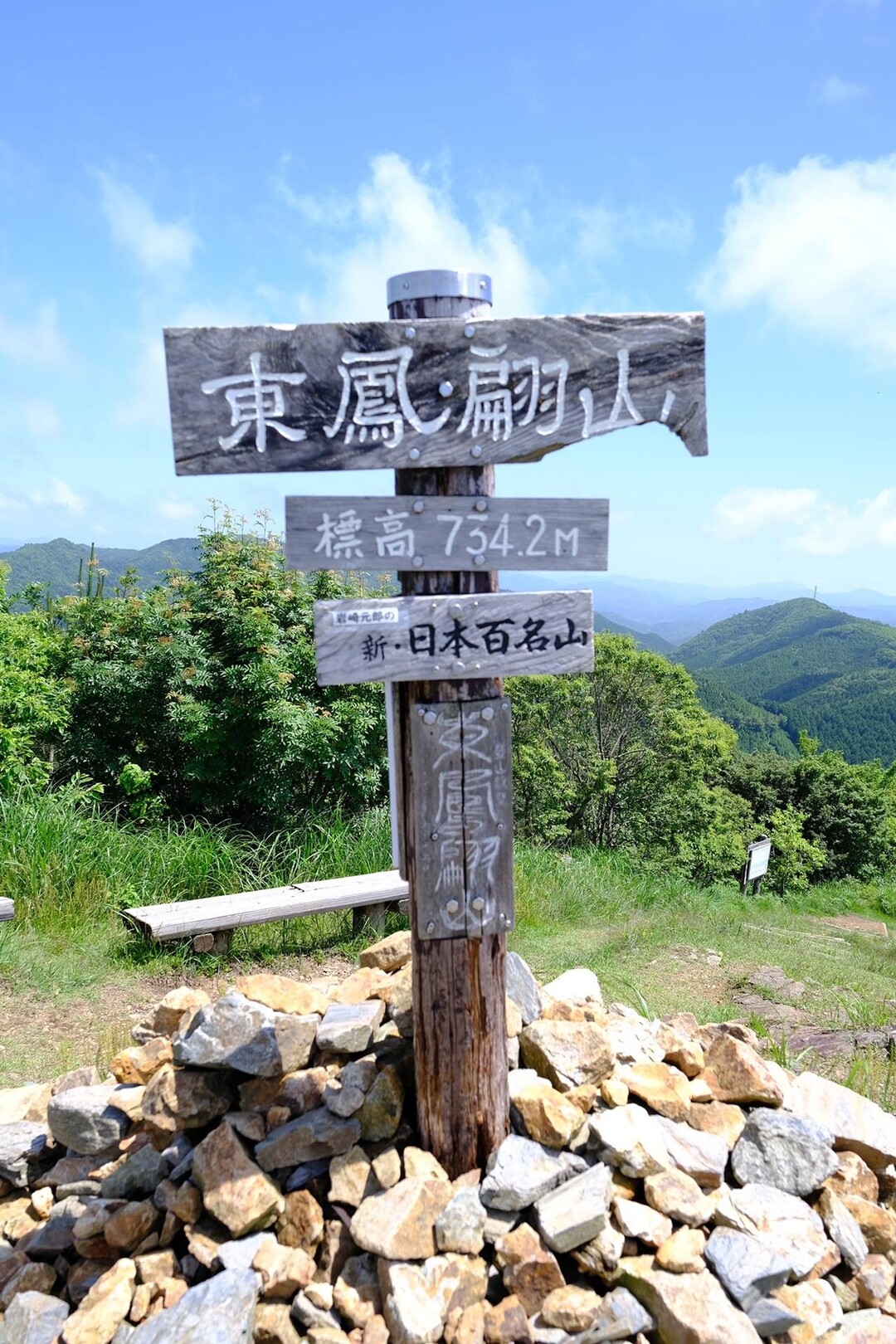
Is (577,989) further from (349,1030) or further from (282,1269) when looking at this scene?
(282,1269)

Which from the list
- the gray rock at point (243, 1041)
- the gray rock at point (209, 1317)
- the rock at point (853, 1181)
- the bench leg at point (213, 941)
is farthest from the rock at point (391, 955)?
the bench leg at point (213, 941)

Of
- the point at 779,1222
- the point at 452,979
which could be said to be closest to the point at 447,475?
the point at 452,979

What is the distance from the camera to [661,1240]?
262cm

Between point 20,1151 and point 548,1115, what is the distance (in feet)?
6.11

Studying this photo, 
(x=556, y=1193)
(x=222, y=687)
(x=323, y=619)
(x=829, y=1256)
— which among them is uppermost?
(x=323, y=619)

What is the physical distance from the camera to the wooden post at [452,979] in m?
2.75

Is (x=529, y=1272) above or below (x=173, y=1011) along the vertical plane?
below

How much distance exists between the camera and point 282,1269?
256 centimetres

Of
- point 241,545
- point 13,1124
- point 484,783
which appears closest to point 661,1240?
point 484,783

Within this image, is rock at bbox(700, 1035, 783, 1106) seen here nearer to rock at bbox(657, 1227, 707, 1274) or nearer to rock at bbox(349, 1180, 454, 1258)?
rock at bbox(657, 1227, 707, 1274)

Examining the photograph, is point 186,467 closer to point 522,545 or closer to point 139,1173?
point 522,545

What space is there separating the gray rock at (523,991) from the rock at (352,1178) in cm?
78

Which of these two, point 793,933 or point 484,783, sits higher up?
point 484,783

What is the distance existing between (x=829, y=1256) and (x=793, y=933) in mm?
6875
